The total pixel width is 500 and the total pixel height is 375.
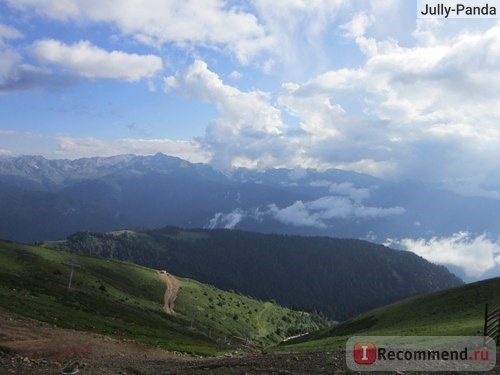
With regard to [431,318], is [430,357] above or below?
above

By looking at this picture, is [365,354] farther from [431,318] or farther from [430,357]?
[431,318]

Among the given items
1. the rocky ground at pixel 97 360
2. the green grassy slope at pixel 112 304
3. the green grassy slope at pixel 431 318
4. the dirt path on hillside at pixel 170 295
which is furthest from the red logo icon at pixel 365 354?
the dirt path on hillside at pixel 170 295

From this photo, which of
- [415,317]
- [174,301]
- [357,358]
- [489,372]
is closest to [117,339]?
A: [357,358]

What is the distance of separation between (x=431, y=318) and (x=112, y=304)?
61.9m

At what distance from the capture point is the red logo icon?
28.5 metres

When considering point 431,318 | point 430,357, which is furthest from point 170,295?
point 430,357

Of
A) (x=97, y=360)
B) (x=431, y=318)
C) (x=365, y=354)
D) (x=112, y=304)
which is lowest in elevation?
(x=112, y=304)

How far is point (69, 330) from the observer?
1902 inches

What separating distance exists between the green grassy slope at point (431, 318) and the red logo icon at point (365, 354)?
48.7 ft

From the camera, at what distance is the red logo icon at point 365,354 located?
28506 mm

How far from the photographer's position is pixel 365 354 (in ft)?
99.3

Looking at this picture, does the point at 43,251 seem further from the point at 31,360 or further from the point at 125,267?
the point at 31,360

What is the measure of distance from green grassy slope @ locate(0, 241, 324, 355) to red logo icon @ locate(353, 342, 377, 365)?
96.5ft

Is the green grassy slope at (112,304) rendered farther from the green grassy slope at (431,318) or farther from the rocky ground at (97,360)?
the green grassy slope at (431,318)
